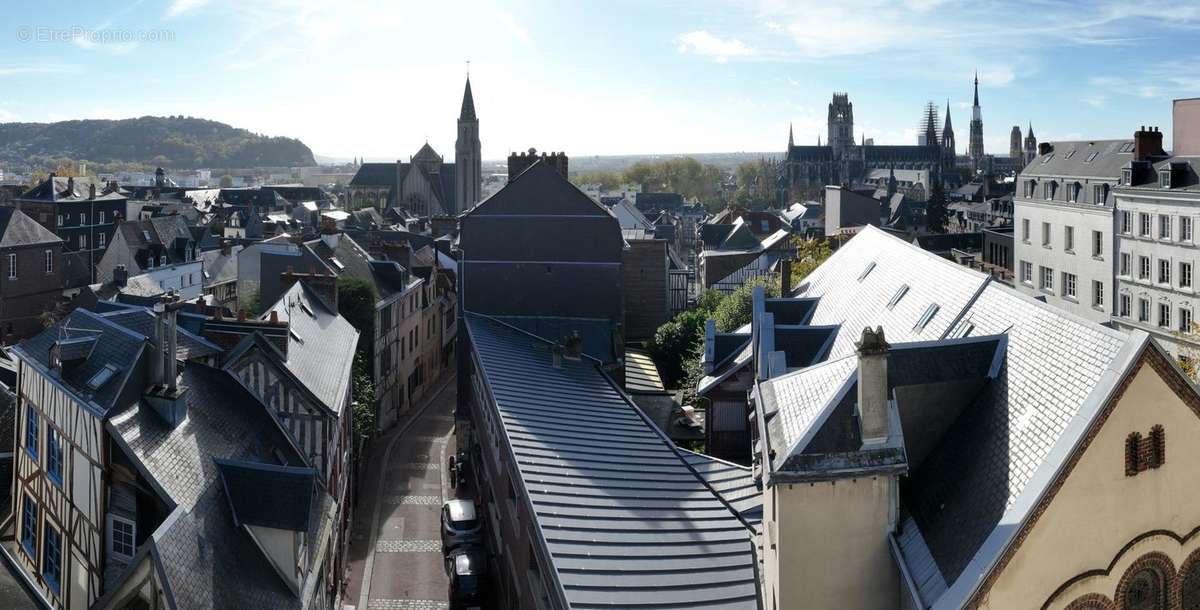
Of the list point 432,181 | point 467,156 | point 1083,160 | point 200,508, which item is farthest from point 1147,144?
point 432,181

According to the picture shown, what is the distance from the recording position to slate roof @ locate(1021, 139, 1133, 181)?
53156mm

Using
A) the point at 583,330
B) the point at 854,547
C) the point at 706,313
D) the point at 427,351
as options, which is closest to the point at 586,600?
the point at 854,547

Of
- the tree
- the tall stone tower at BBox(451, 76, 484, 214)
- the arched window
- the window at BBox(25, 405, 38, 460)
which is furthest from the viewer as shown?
the tall stone tower at BBox(451, 76, 484, 214)

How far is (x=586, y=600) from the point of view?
1708 cm

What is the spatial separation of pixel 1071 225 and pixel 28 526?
49.7 m

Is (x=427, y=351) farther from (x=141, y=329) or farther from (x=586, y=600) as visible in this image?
(x=586, y=600)

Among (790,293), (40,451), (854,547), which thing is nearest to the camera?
(854,547)

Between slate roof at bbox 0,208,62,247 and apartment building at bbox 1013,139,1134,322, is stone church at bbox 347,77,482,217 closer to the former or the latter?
slate roof at bbox 0,208,62,247

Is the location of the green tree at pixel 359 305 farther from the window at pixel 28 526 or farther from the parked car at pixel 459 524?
the window at pixel 28 526

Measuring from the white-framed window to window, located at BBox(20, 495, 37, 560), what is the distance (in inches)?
183

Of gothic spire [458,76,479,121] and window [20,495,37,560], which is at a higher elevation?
gothic spire [458,76,479,121]

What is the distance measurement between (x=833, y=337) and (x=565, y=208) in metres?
15.0

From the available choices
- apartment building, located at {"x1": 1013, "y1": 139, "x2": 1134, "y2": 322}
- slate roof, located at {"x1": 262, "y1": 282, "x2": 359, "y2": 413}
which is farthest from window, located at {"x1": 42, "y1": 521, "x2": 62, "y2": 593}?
apartment building, located at {"x1": 1013, "y1": 139, "x2": 1134, "y2": 322}

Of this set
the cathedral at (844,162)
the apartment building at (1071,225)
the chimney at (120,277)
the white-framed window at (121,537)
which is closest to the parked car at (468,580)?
the white-framed window at (121,537)
